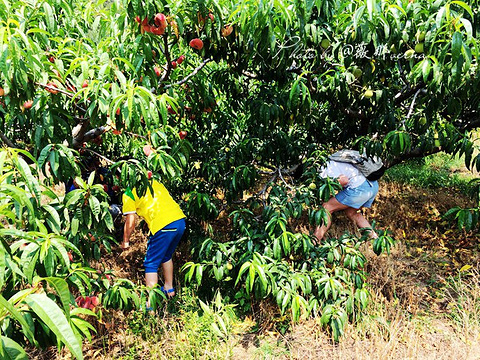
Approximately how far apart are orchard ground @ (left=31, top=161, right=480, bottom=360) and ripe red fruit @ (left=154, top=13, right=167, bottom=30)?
1952 millimetres

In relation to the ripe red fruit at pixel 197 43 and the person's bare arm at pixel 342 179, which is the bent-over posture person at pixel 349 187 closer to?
the person's bare arm at pixel 342 179

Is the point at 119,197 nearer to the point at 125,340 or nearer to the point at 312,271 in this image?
the point at 125,340

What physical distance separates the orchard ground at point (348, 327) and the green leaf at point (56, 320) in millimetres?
1731

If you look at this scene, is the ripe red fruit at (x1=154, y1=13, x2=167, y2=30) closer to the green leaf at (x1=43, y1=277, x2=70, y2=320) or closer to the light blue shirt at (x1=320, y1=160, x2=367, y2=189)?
the green leaf at (x1=43, y1=277, x2=70, y2=320)

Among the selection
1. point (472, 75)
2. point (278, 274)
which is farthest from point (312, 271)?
point (472, 75)

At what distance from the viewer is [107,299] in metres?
2.21

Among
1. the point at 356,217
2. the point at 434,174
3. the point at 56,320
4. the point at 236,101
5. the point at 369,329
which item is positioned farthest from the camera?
the point at 434,174

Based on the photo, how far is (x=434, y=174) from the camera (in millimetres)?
5840

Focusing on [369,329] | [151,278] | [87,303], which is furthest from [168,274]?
[369,329]

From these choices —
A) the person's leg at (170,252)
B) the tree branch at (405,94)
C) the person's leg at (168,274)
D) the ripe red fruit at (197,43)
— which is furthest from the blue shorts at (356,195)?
the ripe red fruit at (197,43)

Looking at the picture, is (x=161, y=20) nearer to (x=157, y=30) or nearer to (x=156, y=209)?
(x=157, y=30)

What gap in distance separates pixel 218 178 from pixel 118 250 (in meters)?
1.50

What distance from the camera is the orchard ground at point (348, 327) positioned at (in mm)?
2352

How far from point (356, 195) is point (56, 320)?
123 inches
